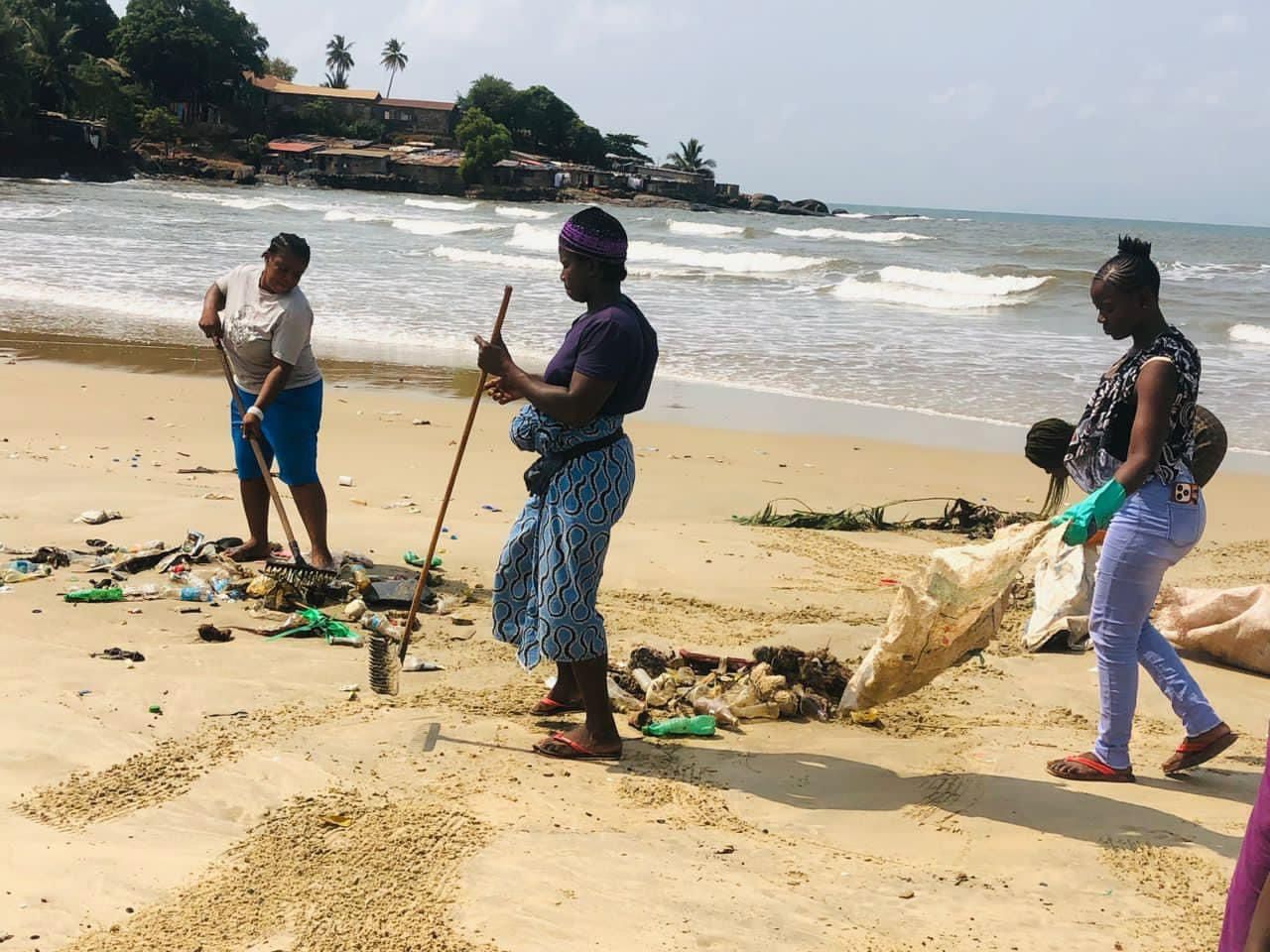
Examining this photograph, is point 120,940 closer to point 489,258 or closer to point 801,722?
point 801,722

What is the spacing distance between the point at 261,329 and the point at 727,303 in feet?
52.8

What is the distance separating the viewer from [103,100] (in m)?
74.8

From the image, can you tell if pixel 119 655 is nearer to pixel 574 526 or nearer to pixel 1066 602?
pixel 574 526

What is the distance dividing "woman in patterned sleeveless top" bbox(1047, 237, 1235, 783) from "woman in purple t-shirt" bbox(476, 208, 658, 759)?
144cm

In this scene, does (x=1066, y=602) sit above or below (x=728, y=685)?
above

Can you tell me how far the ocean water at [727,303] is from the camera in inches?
553

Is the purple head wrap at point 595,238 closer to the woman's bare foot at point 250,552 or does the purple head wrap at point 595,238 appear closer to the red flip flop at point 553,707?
the red flip flop at point 553,707

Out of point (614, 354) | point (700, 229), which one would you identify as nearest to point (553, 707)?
point (614, 354)

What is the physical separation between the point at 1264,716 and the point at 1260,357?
14.1 metres

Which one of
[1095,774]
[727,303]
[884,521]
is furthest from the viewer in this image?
[727,303]

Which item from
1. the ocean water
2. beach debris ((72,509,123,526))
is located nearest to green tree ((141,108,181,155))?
the ocean water

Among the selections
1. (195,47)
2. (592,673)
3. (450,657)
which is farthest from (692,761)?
(195,47)

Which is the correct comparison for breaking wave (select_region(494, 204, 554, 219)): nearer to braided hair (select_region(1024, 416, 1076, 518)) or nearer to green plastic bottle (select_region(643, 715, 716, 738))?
braided hair (select_region(1024, 416, 1076, 518))

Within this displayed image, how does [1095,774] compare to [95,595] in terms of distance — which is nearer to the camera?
[1095,774]
